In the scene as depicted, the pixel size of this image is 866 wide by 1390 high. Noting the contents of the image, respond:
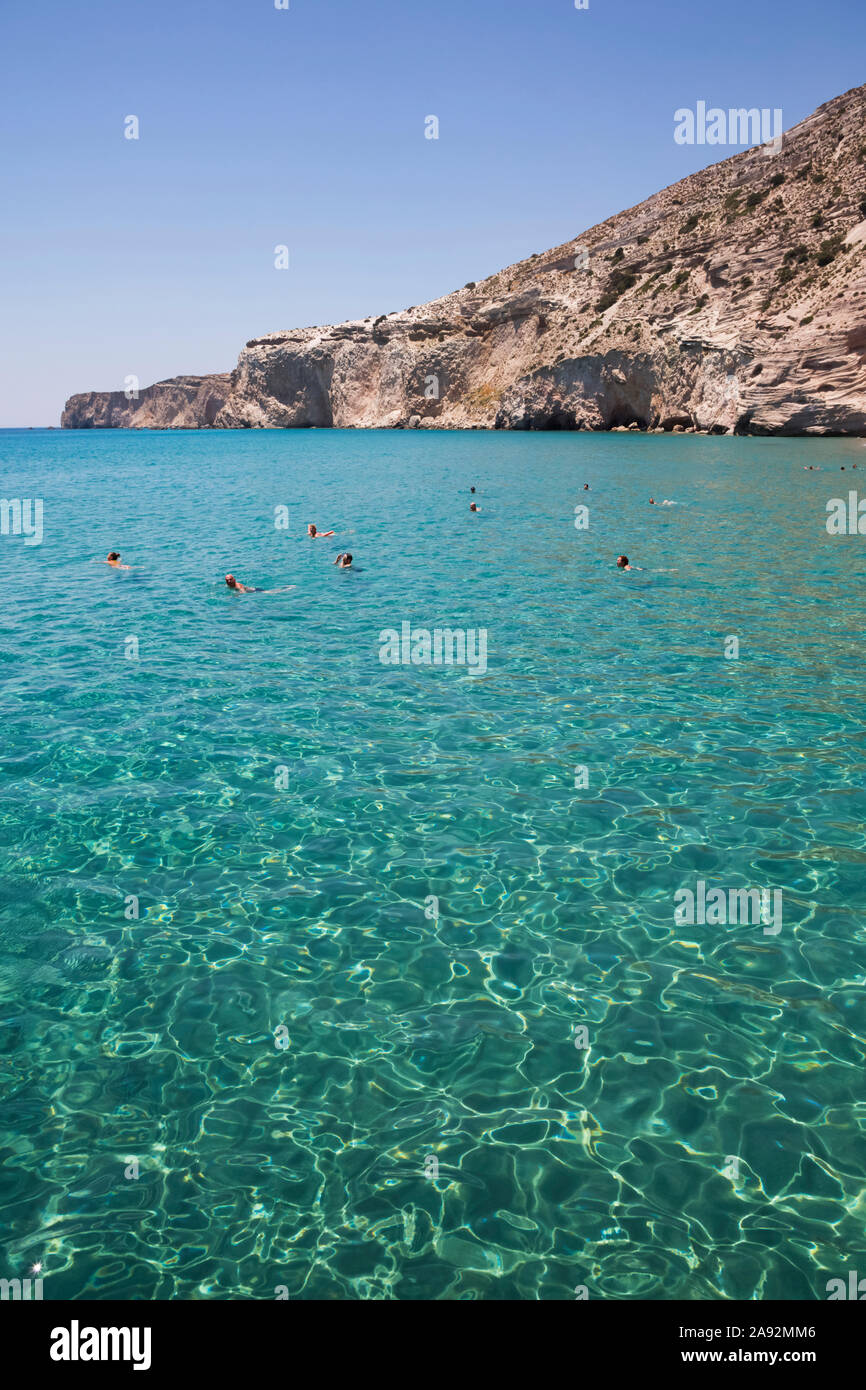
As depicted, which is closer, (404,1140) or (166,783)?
(404,1140)

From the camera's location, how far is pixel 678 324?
8131 centimetres

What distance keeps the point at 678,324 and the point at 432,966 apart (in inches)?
3463

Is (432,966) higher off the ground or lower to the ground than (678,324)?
lower

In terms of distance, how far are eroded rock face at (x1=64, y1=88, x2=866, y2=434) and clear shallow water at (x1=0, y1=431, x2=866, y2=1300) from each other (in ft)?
203

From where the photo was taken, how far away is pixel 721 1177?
5266mm

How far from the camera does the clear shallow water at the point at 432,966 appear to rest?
4922 millimetres

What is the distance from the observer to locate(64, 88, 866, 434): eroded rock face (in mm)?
67938

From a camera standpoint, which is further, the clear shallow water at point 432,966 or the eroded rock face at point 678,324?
the eroded rock face at point 678,324

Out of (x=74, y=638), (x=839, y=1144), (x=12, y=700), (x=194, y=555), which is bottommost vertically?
(x=839, y=1144)

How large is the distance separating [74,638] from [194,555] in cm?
1033

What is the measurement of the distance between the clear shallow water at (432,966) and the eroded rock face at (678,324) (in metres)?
61.8

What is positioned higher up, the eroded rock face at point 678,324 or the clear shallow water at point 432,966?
the eroded rock face at point 678,324

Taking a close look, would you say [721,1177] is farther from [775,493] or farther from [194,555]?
[775,493]
